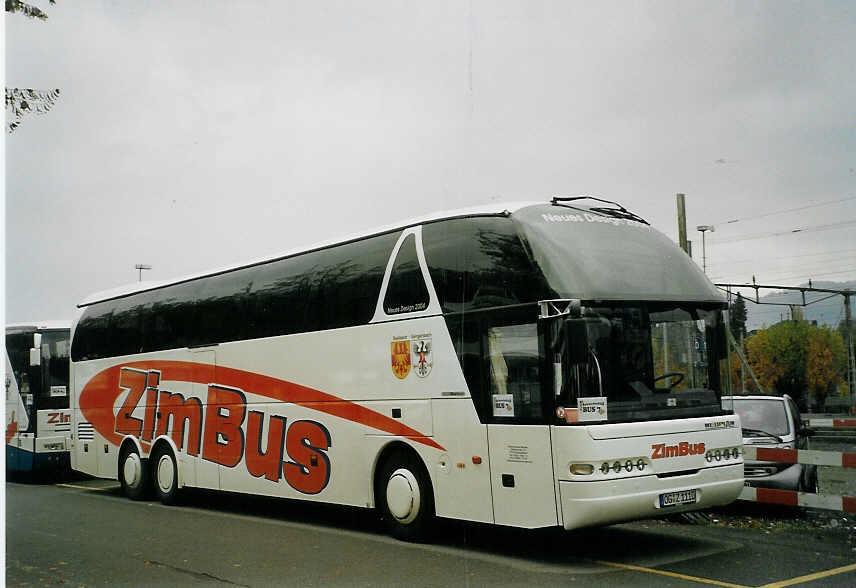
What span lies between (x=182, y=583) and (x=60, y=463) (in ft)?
48.2

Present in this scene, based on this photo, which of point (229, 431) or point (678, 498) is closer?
point (678, 498)

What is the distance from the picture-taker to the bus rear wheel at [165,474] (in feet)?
54.0

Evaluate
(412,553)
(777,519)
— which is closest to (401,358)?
(412,553)

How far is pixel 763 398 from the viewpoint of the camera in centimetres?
1423

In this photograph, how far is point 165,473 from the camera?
662 inches

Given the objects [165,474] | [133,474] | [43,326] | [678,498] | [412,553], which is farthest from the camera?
[43,326]

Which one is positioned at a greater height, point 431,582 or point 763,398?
point 763,398

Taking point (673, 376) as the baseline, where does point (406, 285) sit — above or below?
above

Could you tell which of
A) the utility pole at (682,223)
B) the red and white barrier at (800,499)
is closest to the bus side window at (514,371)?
the red and white barrier at (800,499)

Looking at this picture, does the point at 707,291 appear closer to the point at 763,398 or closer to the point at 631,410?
the point at 631,410

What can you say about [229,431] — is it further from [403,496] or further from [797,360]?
[797,360]

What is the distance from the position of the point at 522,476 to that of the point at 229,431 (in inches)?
266

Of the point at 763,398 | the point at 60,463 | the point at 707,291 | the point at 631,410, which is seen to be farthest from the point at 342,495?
the point at 60,463

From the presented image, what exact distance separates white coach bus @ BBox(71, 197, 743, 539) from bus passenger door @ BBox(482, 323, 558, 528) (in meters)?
0.02
